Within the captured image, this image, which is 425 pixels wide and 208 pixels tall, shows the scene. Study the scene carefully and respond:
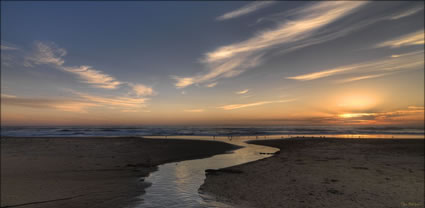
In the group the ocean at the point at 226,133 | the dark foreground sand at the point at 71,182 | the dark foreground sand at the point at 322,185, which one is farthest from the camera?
the ocean at the point at 226,133

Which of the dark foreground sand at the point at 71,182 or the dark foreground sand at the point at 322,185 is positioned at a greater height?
the dark foreground sand at the point at 71,182

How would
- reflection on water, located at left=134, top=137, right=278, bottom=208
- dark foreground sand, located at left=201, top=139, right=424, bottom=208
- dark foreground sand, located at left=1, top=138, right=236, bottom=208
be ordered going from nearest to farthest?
reflection on water, located at left=134, top=137, right=278, bottom=208 → dark foreground sand, located at left=1, top=138, right=236, bottom=208 → dark foreground sand, located at left=201, top=139, right=424, bottom=208

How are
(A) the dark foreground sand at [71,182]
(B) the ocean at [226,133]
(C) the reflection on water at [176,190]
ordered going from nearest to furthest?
(C) the reflection on water at [176,190]
(A) the dark foreground sand at [71,182]
(B) the ocean at [226,133]

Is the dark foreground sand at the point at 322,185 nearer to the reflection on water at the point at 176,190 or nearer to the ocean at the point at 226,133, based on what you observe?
the reflection on water at the point at 176,190

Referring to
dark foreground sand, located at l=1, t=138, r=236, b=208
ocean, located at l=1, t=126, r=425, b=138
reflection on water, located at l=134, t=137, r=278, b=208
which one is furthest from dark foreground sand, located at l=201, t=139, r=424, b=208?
ocean, located at l=1, t=126, r=425, b=138

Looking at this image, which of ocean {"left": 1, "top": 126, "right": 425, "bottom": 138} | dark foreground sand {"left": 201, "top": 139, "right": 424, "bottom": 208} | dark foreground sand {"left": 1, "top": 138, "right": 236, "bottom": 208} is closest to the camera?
dark foreground sand {"left": 1, "top": 138, "right": 236, "bottom": 208}

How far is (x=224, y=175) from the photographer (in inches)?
629

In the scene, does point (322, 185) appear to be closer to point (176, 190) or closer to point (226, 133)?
point (176, 190)

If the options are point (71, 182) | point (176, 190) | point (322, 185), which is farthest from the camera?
point (71, 182)

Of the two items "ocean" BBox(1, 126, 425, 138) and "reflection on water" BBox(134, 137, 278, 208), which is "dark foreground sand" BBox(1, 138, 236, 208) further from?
"ocean" BBox(1, 126, 425, 138)

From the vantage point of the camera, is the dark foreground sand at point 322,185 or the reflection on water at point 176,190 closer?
the reflection on water at point 176,190

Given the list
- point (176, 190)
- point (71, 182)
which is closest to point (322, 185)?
point (176, 190)

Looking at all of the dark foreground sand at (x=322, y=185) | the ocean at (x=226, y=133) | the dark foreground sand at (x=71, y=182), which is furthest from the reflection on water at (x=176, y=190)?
the ocean at (x=226, y=133)

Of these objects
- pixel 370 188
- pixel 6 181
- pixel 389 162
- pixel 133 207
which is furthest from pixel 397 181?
pixel 6 181
